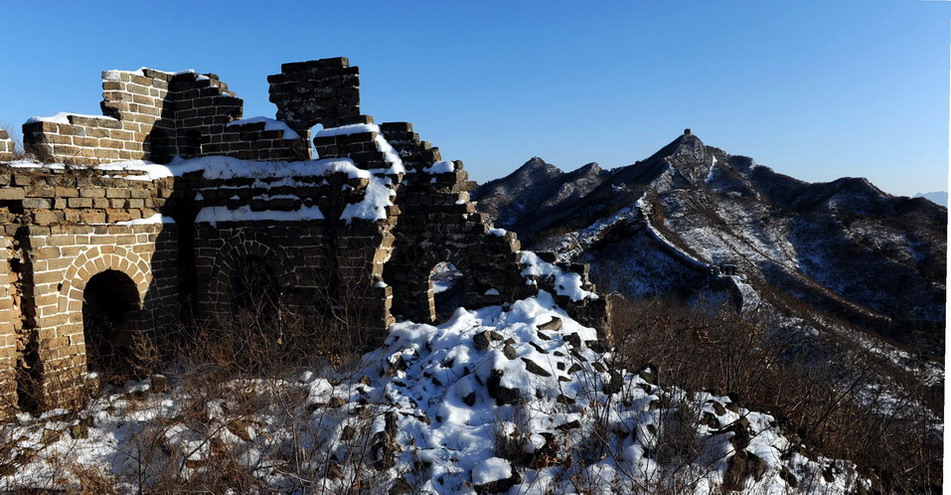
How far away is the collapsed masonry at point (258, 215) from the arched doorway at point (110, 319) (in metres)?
0.03

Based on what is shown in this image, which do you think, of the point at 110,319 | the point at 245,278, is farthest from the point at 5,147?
the point at 245,278

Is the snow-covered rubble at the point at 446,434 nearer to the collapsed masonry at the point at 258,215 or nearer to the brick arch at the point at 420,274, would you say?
the collapsed masonry at the point at 258,215

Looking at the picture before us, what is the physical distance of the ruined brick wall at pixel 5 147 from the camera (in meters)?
8.27

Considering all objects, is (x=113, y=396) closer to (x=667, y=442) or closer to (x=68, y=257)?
(x=68, y=257)

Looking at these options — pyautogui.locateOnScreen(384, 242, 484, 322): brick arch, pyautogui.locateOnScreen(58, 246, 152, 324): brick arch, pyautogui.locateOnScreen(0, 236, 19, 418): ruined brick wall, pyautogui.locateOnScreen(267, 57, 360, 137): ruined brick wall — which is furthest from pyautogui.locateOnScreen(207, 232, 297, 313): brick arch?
pyautogui.locateOnScreen(0, 236, 19, 418): ruined brick wall

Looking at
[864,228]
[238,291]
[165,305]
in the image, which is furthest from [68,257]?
[864,228]

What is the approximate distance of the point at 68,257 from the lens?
27.5 feet

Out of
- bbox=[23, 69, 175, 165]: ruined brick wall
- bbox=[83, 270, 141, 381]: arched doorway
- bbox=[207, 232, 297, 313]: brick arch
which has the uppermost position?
bbox=[23, 69, 175, 165]: ruined brick wall

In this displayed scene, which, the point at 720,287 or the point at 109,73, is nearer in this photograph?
the point at 109,73

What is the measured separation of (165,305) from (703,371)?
8.56 m

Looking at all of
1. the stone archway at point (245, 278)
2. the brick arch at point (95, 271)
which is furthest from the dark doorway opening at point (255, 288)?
the brick arch at point (95, 271)

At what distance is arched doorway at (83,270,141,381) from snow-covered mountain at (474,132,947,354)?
→ 18893mm

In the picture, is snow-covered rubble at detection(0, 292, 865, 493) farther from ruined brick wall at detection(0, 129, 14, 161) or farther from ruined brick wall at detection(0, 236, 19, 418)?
ruined brick wall at detection(0, 129, 14, 161)

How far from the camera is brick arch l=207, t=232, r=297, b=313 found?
9836 millimetres
